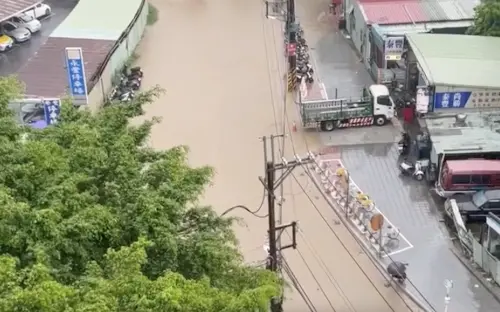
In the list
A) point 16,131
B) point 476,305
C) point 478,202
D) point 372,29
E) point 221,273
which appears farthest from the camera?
point 372,29

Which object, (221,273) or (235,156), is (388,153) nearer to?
(235,156)

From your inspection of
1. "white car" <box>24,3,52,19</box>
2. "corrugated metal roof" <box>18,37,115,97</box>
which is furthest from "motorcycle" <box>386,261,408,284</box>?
"white car" <box>24,3,52,19</box>

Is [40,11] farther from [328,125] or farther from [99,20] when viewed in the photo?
[328,125]

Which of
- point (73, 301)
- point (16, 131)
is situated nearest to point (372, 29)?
point (16, 131)

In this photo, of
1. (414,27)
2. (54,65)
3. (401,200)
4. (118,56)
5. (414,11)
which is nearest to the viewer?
(401,200)

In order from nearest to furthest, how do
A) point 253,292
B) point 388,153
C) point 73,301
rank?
point 73,301, point 253,292, point 388,153

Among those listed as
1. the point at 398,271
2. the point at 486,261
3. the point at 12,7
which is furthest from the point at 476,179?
the point at 12,7

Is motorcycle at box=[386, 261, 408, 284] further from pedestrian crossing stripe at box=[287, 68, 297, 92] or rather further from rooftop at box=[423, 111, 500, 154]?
pedestrian crossing stripe at box=[287, 68, 297, 92]
